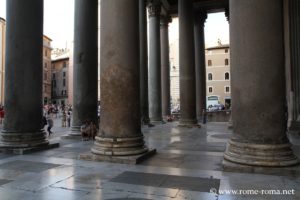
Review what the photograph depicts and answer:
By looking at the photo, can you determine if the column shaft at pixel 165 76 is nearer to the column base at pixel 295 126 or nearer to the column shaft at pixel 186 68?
Answer: the column shaft at pixel 186 68

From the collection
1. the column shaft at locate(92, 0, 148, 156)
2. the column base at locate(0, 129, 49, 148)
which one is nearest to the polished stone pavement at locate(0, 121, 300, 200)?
the column shaft at locate(92, 0, 148, 156)

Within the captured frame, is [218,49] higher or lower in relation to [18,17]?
higher

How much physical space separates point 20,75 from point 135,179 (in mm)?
7121

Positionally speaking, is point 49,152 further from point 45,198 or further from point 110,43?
point 45,198

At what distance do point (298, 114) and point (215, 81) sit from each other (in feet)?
251

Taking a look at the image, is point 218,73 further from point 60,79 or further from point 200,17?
point 200,17

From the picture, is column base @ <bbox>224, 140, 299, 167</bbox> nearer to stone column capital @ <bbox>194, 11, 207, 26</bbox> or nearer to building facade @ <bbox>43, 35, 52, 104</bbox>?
stone column capital @ <bbox>194, 11, 207, 26</bbox>

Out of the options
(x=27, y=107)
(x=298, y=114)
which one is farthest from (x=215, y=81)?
(x=27, y=107)

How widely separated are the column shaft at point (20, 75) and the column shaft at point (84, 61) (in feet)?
13.5

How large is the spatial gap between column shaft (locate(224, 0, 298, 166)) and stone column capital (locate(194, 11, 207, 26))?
28371mm

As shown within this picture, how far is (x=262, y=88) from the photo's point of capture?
8.20 m

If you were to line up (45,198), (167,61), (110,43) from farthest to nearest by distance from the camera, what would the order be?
(167,61)
(110,43)
(45,198)

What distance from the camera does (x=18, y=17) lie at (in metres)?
12.3

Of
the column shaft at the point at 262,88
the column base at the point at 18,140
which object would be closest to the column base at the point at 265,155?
the column shaft at the point at 262,88
